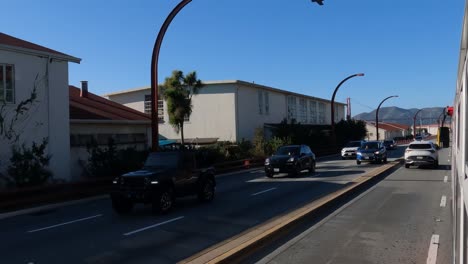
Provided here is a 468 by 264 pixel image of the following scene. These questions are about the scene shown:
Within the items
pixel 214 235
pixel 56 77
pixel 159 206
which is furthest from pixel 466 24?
pixel 56 77

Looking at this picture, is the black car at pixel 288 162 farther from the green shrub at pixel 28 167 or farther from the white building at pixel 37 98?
the green shrub at pixel 28 167

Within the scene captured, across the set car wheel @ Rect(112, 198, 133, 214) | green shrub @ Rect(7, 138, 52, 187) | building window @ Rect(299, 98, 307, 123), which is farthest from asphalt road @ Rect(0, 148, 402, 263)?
building window @ Rect(299, 98, 307, 123)

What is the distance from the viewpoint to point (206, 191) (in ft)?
50.2

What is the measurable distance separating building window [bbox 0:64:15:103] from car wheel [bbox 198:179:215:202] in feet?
30.5

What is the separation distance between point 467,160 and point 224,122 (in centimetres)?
4316

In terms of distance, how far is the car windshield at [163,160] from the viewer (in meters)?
14.4

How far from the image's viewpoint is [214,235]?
31.5 feet

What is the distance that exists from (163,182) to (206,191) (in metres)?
2.29

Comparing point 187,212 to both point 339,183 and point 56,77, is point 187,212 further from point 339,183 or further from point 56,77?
point 56,77

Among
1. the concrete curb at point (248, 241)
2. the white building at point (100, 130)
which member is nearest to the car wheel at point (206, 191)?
the concrete curb at point (248, 241)

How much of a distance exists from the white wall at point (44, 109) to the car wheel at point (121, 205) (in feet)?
26.0

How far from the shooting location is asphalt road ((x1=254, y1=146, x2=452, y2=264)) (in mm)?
7500

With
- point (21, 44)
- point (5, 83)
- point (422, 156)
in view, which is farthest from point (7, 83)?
point (422, 156)

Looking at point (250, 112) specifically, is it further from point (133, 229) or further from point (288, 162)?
point (133, 229)
